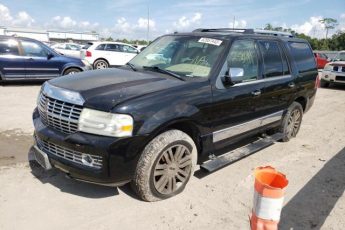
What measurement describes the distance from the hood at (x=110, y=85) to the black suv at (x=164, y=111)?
0.01 meters

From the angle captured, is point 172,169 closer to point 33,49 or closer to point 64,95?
point 64,95

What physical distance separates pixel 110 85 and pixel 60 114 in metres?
0.63

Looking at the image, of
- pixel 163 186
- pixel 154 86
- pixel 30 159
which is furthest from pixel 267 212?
pixel 30 159

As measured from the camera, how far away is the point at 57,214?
11.2ft

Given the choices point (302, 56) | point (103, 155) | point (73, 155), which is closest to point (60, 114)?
point (73, 155)

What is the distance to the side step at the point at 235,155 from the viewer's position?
4216mm

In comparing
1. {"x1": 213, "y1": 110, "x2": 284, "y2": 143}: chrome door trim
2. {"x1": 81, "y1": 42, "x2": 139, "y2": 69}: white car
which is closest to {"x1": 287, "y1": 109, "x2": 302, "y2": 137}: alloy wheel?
{"x1": 213, "y1": 110, "x2": 284, "y2": 143}: chrome door trim

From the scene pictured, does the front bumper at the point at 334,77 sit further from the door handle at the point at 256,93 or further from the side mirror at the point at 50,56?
the side mirror at the point at 50,56

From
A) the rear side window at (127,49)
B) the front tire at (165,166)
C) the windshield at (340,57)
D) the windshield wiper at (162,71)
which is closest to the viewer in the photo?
the front tire at (165,166)

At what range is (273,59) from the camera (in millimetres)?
5402

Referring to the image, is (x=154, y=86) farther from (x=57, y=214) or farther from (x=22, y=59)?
(x=22, y=59)

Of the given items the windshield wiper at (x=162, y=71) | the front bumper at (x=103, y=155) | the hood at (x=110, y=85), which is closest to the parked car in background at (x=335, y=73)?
the windshield wiper at (x=162, y=71)

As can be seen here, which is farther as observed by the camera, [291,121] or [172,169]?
[291,121]

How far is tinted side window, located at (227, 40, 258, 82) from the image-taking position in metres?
4.49
